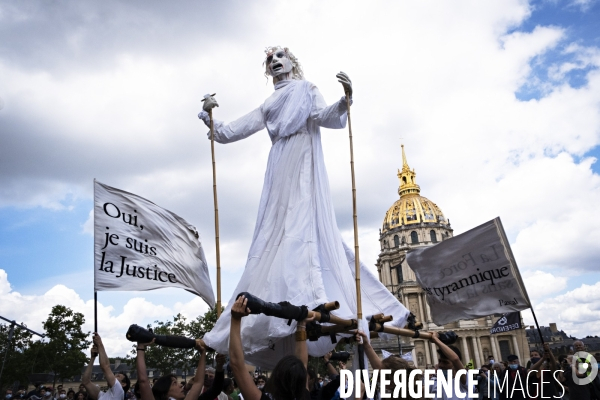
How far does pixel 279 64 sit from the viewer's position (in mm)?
7535

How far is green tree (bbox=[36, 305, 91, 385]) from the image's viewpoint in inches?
1511

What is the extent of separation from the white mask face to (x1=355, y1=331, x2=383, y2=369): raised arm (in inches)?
174

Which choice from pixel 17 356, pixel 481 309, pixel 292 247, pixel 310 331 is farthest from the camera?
pixel 17 356

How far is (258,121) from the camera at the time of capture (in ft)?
24.1

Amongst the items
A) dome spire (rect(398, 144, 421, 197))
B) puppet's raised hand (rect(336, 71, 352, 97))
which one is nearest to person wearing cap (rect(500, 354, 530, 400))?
puppet's raised hand (rect(336, 71, 352, 97))

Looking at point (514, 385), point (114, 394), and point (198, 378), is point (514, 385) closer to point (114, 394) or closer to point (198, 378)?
point (198, 378)

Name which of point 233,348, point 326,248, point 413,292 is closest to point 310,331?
point 233,348

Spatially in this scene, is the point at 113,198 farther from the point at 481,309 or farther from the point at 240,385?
the point at 481,309

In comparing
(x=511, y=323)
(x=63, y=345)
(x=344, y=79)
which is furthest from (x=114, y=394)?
(x=63, y=345)

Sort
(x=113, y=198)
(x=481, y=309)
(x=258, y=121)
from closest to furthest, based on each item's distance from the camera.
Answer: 1. (x=113, y=198)
2. (x=258, y=121)
3. (x=481, y=309)

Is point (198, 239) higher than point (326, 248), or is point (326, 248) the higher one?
point (198, 239)

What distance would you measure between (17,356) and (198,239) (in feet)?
139

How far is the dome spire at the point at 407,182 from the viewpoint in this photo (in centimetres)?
11569

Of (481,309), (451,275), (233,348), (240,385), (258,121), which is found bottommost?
(240,385)
